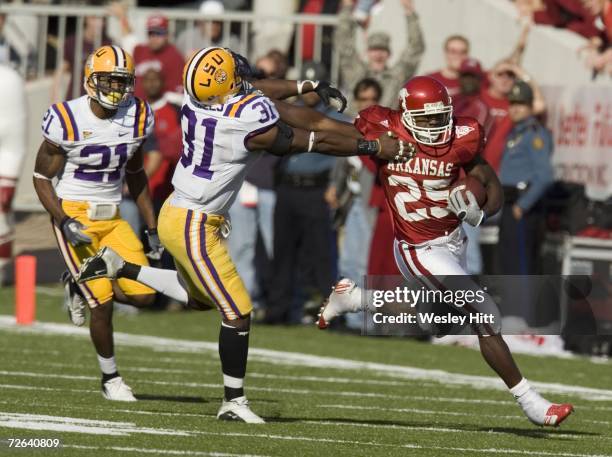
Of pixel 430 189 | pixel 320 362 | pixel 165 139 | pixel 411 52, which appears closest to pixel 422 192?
pixel 430 189

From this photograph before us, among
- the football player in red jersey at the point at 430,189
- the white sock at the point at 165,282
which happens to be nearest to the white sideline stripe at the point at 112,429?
the football player in red jersey at the point at 430,189

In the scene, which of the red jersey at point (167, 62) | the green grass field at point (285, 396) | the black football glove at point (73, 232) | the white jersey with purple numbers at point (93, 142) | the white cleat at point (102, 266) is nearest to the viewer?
the green grass field at point (285, 396)

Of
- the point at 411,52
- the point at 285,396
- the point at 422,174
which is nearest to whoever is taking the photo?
the point at 422,174

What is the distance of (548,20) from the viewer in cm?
1573

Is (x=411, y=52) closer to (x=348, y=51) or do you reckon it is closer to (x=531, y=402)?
(x=348, y=51)

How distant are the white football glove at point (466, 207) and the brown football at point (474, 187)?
0.05 metres

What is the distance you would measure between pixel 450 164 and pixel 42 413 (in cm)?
250

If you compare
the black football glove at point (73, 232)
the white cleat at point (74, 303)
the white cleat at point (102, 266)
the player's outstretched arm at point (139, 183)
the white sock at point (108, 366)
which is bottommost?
the white sock at point (108, 366)

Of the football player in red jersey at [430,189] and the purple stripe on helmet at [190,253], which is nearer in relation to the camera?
the football player in red jersey at [430,189]

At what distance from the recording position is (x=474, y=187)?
904 cm

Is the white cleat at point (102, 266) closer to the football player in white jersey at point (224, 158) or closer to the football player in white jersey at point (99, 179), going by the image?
the football player in white jersey at point (99, 179)

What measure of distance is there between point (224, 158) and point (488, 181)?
1.43m

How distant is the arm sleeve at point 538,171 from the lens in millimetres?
13609

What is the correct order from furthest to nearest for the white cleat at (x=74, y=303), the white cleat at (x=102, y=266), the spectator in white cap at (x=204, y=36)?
the spectator in white cap at (x=204, y=36) → the white cleat at (x=74, y=303) → the white cleat at (x=102, y=266)
